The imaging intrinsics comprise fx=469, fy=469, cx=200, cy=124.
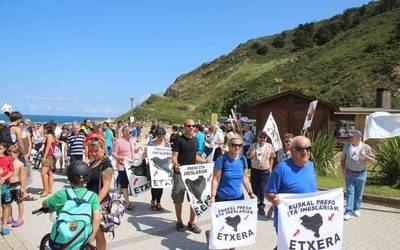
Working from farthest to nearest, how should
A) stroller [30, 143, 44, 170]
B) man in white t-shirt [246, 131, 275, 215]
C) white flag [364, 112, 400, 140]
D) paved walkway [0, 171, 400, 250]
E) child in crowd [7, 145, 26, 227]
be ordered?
1. stroller [30, 143, 44, 170]
2. white flag [364, 112, 400, 140]
3. man in white t-shirt [246, 131, 275, 215]
4. child in crowd [7, 145, 26, 227]
5. paved walkway [0, 171, 400, 250]

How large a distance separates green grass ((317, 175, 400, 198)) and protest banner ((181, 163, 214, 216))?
5553 millimetres

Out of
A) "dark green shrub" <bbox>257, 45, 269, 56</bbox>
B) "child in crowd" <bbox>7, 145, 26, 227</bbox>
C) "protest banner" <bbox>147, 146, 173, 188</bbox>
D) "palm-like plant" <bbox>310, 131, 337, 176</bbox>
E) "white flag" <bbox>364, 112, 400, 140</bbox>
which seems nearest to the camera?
"child in crowd" <bbox>7, 145, 26, 227</bbox>

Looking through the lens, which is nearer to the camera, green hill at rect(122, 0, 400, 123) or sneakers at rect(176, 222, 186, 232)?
sneakers at rect(176, 222, 186, 232)

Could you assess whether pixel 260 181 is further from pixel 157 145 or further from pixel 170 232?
pixel 170 232

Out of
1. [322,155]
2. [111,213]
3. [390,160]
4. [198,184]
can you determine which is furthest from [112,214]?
[322,155]

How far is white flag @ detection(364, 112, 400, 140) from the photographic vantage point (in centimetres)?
1154

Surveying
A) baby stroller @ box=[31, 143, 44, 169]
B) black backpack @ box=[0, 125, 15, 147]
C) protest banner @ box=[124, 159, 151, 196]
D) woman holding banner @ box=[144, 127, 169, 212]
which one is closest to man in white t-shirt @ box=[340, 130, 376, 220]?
woman holding banner @ box=[144, 127, 169, 212]

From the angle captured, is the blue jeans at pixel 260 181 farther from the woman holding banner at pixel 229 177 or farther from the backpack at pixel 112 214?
the backpack at pixel 112 214

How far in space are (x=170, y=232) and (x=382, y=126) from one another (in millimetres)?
6394

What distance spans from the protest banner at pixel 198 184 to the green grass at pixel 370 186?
5.55 m

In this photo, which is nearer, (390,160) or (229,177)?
(229,177)

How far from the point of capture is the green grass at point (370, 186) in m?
11.7

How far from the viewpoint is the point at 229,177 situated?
6.80 m

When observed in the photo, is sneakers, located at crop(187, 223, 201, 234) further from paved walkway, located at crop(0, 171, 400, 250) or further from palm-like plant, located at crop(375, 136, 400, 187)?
palm-like plant, located at crop(375, 136, 400, 187)
